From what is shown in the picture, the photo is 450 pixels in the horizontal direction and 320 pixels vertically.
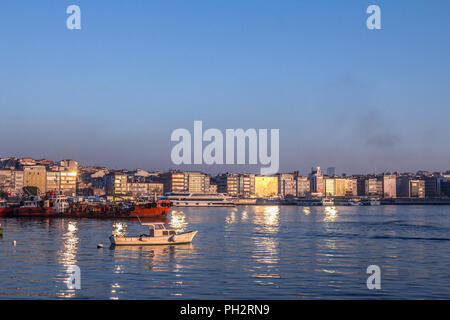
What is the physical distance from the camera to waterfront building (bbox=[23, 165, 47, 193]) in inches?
7175

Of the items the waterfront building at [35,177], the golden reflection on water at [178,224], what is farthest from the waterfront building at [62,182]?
the golden reflection on water at [178,224]

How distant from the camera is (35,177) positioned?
18362 cm

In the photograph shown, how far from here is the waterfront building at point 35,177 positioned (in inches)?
7175

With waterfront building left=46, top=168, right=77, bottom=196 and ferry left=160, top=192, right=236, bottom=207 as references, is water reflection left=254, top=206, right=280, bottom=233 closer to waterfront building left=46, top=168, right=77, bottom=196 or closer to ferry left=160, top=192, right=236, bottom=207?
ferry left=160, top=192, right=236, bottom=207

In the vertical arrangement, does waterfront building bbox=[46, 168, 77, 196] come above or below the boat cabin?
above

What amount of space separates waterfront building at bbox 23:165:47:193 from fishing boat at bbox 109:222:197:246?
15235 centimetres

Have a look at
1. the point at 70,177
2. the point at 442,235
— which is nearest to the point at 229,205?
the point at 70,177

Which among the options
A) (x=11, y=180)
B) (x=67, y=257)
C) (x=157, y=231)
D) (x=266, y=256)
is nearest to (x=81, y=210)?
(x=157, y=231)

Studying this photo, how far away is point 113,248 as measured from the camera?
37.8 meters

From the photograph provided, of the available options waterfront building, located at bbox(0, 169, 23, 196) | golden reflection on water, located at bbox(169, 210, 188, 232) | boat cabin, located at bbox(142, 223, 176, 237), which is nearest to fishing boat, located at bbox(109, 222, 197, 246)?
boat cabin, located at bbox(142, 223, 176, 237)

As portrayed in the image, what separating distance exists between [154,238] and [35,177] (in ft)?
510
